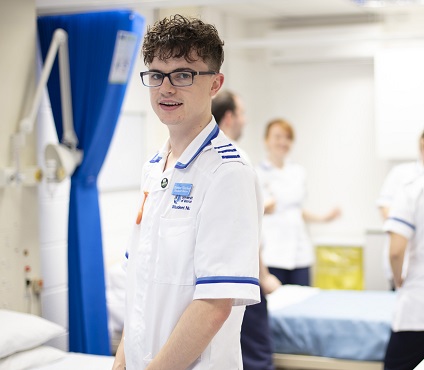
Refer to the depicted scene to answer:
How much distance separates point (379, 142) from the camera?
6102 mm


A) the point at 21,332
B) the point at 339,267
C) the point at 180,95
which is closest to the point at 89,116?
the point at 21,332

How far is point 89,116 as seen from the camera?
12.9 feet

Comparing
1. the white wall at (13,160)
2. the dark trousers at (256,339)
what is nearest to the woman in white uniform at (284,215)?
the dark trousers at (256,339)

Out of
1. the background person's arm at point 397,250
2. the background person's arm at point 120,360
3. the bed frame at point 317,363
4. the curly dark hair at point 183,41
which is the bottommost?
the bed frame at point 317,363

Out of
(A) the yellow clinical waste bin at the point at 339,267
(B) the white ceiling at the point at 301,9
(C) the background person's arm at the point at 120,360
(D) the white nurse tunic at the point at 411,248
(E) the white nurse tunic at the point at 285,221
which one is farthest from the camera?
(A) the yellow clinical waste bin at the point at 339,267

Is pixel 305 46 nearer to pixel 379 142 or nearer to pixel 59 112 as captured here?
pixel 379 142

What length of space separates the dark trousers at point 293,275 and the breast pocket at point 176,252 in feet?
13.4

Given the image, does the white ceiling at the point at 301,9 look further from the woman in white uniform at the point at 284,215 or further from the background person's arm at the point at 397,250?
the background person's arm at the point at 397,250

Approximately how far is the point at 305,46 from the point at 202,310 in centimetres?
531

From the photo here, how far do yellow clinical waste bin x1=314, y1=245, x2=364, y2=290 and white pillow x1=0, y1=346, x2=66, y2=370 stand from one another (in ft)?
12.5

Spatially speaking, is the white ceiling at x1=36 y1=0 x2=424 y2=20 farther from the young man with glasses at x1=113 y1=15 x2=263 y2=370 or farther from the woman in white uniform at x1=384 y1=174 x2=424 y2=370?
the young man with glasses at x1=113 y1=15 x2=263 y2=370

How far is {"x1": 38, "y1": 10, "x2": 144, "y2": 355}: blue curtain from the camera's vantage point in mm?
3885

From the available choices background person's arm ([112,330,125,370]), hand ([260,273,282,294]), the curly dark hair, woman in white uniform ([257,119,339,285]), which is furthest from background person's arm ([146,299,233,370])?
woman in white uniform ([257,119,339,285])

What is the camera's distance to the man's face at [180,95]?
200cm
